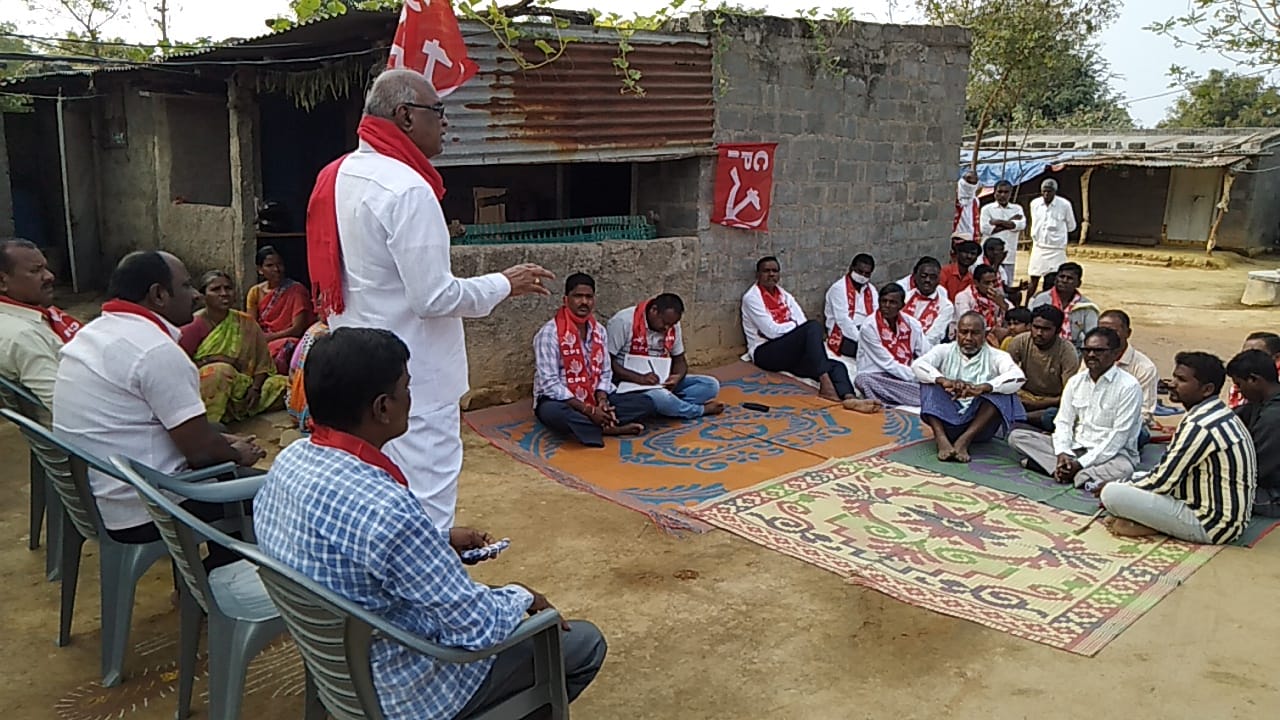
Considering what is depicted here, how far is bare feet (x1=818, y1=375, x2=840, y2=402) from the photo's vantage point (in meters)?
7.14

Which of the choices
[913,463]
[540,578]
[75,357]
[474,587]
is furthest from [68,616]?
[913,463]

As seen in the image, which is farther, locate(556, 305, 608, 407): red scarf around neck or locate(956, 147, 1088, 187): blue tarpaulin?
locate(956, 147, 1088, 187): blue tarpaulin

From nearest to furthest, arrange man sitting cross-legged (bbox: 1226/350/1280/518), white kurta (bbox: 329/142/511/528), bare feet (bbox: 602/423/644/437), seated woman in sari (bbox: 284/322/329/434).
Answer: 1. white kurta (bbox: 329/142/511/528)
2. man sitting cross-legged (bbox: 1226/350/1280/518)
3. seated woman in sari (bbox: 284/322/329/434)
4. bare feet (bbox: 602/423/644/437)

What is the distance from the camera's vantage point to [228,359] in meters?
5.83

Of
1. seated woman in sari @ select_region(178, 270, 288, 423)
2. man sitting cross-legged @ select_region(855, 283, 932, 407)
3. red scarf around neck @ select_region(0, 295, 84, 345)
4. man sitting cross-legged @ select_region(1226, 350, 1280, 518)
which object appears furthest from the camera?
man sitting cross-legged @ select_region(855, 283, 932, 407)

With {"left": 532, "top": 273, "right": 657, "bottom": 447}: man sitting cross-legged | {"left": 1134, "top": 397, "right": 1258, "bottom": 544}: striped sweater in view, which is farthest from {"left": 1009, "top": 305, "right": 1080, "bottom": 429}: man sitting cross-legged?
{"left": 532, "top": 273, "right": 657, "bottom": 447}: man sitting cross-legged

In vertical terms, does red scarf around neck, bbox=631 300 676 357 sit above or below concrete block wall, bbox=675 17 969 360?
below

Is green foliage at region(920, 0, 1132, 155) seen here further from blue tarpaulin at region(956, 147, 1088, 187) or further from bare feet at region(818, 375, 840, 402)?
bare feet at region(818, 375, 840, 402)

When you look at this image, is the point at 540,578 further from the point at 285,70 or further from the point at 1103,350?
the point at 285,70

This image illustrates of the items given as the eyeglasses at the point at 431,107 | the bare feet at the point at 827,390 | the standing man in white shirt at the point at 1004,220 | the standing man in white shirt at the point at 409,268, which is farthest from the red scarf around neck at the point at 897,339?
the eyeglasses at the point at 431,107

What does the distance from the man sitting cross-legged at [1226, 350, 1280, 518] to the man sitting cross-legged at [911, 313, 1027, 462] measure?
1.39 meters

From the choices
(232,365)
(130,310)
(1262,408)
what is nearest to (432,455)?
(130,310)

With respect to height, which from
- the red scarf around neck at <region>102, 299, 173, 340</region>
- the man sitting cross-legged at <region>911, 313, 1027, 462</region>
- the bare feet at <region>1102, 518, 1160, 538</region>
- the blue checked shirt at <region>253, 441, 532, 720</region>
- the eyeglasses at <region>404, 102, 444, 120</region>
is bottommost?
the bare feet at <region>1102, 518, 1160, 538</region>

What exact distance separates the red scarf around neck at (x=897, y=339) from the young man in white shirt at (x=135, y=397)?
536 cm
